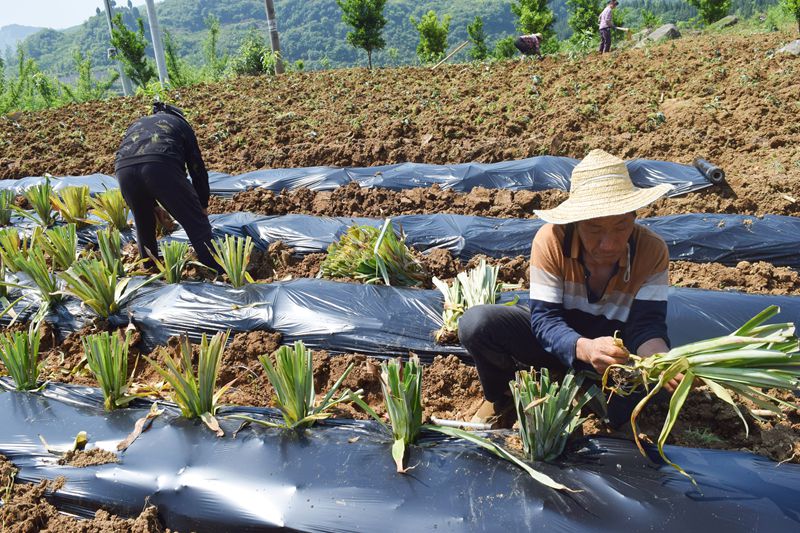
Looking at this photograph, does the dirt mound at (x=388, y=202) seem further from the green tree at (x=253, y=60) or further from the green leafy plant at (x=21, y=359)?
the green tree at (x=253, y=60)

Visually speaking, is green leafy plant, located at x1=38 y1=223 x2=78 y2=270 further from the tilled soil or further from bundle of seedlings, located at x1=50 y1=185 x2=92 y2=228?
the tilled soil

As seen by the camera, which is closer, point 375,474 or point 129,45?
point 375,474

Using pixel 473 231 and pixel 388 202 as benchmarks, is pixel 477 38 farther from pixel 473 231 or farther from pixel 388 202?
pixel 473 231

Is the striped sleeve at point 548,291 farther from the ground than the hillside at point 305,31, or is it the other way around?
the hillside at point 305,31

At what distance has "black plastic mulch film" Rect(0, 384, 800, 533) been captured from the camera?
5.46 feet

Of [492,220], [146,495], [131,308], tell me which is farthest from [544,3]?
[146,495]

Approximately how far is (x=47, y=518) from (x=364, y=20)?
14132mm

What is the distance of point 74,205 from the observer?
4.82 metres

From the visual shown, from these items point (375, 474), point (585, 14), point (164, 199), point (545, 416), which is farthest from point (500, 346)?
point (585, 14)

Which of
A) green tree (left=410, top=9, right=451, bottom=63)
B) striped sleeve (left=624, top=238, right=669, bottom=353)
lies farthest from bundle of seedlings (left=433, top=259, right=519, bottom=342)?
green tree (left=410, top=9, right=451, bottom=63)

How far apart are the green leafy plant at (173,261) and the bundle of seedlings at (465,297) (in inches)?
65.2

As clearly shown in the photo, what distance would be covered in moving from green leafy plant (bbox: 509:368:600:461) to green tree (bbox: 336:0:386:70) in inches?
524

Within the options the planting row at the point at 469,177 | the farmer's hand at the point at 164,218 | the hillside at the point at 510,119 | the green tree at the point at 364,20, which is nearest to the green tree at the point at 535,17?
the green tree at the point at 364,20

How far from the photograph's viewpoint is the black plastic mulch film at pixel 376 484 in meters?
1.67
